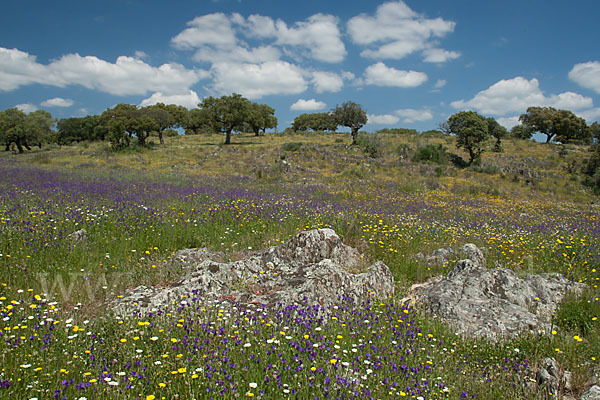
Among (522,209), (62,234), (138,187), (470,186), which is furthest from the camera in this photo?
(470,186)

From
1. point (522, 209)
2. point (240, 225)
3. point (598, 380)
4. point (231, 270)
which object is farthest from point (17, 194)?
point (522, 209)

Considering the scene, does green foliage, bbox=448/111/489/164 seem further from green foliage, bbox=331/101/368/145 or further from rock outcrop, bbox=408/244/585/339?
rock outcrop, bbox=408/244/585/339

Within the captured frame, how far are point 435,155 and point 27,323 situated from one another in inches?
1440

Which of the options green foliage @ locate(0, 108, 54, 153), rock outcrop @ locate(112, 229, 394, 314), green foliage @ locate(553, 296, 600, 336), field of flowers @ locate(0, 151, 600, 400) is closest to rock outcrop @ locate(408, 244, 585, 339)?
green foliage @ locate(553, 296, 600, 336)

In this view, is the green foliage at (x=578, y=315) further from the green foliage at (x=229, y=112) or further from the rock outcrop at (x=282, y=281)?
the green foliage at (x=229, y=112)

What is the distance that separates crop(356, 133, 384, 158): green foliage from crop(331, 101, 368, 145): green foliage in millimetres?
1763

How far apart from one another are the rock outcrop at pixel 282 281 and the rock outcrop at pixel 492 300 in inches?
38.9

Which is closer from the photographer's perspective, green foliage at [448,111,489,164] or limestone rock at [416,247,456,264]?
limestone rock at [416,247,456,264]

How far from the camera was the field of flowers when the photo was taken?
325cm

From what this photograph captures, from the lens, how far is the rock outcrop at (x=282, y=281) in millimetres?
5173

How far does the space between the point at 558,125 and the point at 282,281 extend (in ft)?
215

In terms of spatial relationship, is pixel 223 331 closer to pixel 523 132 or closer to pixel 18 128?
pixel 18 128

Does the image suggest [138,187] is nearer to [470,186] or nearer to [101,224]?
[101,224]

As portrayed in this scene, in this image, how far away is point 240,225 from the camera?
33.7ft
